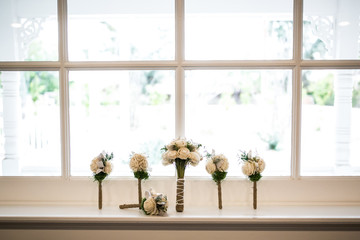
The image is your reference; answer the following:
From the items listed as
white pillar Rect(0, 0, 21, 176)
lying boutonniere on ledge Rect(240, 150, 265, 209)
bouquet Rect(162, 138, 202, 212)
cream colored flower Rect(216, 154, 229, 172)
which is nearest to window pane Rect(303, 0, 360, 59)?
lying boutonniere on ledge Rect(240, 150, 265, 209)

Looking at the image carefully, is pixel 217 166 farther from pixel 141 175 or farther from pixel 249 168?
pixel 141 175

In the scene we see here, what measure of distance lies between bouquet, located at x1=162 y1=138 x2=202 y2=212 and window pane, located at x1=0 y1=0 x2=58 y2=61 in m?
0.99

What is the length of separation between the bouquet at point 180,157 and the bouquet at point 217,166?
7cm

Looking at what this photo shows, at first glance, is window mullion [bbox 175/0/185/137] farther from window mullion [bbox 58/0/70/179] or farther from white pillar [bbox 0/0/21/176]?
white pillar [bbox 0/0/21/176]

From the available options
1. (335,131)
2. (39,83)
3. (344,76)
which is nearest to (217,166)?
(335,131)

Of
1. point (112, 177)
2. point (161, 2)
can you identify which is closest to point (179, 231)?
point (112, 177)

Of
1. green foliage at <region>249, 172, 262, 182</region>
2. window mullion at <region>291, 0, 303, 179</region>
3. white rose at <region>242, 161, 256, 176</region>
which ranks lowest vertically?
green foliage at <region>249, 172, 262, 182</region>

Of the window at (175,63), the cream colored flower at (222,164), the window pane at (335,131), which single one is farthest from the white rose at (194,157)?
the window pane at (335,131)

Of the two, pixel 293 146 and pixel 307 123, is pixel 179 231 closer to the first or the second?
pixel 293 146

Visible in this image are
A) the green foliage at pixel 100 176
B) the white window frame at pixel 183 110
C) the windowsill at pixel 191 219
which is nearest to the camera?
the windowsill at pixel 191 219

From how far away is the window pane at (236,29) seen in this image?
1.86 m

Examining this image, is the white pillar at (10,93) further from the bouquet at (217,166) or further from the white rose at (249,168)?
the white rose at (249,168)

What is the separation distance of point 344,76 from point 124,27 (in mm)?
1492

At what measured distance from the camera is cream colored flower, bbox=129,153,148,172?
170cm
